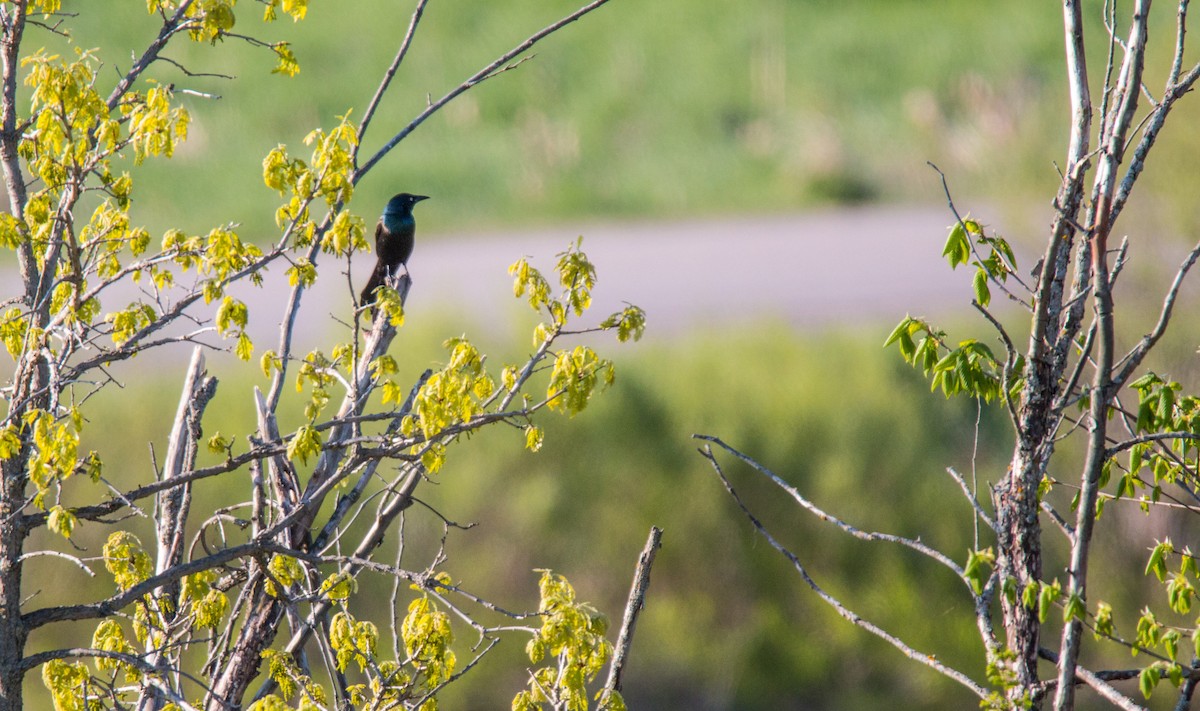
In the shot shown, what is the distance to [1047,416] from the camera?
1.98 metres

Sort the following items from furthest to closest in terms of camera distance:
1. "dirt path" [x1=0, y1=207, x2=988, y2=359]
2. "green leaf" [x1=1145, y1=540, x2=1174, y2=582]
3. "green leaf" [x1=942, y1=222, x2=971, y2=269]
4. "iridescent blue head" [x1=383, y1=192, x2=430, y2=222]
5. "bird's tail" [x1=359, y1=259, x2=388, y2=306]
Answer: "dirt path" [x1=0, y1=207, x2=988, y2=359], "iridescent blue head" [x1=383, y1=192, x2=430, y2=222], "bird's tail" [x1=359, y1=259, x2=388, y2=306], "green leaf" [x1=1145, y1=540, x2=1174, y2=582], "green leaf" [x1=942, y1=222, x2=971, y2=269]

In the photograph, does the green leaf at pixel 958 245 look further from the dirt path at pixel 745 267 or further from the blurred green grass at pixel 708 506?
the dirt path at pixel 745 267

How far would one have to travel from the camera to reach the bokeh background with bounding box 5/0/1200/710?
8.38 meters

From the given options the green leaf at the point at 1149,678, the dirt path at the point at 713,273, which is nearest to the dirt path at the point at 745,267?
the dirt path at the point at 713,273

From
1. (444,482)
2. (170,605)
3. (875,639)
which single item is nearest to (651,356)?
(444,482)

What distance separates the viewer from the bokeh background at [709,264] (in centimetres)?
838

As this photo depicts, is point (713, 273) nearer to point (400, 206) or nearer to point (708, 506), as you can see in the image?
point (708, 506)

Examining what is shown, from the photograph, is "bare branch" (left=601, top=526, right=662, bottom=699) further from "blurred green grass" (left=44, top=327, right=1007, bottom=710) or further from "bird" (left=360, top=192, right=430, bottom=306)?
"blurred green grass" (left=44, top=327, right=1007, bottom=710)

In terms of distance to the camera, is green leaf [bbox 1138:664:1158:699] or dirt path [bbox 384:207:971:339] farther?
dirt path [bbox 384:207:971:339]

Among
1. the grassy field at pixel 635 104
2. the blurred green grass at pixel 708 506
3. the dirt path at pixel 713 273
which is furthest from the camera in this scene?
the grassy field at pixel 635 104

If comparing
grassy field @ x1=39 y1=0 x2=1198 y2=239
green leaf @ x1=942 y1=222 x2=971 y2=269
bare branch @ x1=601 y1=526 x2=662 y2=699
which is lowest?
bare branch @ x1=601 y1=526 x2=662 y2=699

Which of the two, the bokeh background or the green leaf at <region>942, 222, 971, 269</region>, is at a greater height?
the bokeh background

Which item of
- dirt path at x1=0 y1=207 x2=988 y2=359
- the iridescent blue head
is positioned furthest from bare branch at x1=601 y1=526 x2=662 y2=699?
dirt path at x1=0 y1=207 x2=988 y2=359

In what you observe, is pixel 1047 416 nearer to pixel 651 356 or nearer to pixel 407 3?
pixel 651 356
